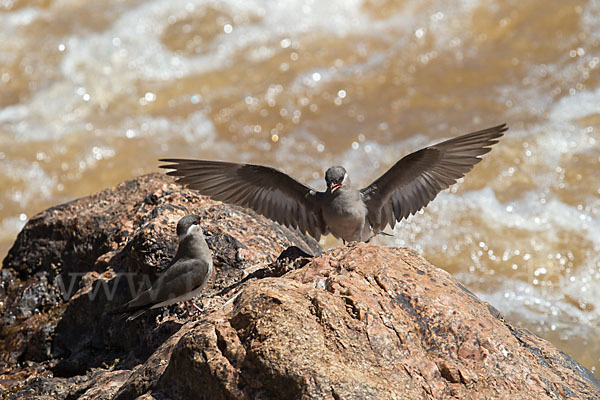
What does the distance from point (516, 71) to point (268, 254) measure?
333 inches

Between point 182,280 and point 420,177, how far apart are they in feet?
8.00

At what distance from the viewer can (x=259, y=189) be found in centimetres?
634

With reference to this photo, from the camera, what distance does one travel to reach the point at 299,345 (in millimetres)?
3703

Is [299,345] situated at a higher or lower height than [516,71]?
lower

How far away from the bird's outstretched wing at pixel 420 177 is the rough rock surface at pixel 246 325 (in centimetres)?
81

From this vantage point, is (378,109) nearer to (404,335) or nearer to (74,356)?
(74,356)

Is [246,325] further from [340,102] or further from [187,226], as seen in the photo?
[340,102]

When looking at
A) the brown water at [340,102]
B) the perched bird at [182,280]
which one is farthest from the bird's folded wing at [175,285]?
the brown water at [340,102]

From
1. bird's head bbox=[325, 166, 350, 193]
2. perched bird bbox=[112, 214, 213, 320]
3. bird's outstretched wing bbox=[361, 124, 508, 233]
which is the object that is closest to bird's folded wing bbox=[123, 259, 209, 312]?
perched bird bbox=[112, 214, 213, 320]

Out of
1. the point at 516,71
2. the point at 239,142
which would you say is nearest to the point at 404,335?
the point at 239,142

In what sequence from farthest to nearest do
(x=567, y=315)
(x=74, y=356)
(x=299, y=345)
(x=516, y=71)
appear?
1. (x=516, y=71)
2. (x=567, y=315)
3. (x=74, y=356)
4. (x=299, y=345)

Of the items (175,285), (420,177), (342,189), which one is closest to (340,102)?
(420,177)

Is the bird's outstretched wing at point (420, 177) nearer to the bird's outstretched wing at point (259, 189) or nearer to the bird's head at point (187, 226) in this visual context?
the bird's outstretched wing at point (259, 189)

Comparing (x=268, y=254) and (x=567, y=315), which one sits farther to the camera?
(x=567, y=315)
